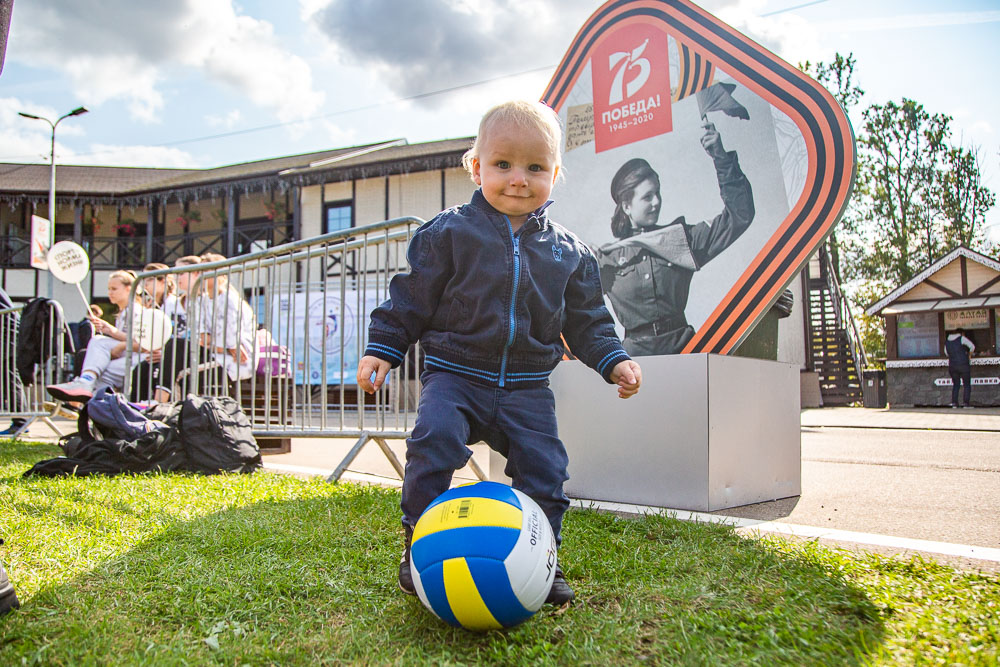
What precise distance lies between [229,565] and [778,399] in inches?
104

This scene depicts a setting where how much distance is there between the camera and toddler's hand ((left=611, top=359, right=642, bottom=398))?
2.24 m

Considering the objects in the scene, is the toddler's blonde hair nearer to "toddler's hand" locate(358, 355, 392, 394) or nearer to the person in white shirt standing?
"toddler's hand" locate(358, 355, 392, 394)

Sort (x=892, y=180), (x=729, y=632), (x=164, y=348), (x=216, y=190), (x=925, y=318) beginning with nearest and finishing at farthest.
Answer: (x=729, y=632) < (x=164, y=348) < (x=925, y=318) < (x=216, y=190) < (x=892, y=180)

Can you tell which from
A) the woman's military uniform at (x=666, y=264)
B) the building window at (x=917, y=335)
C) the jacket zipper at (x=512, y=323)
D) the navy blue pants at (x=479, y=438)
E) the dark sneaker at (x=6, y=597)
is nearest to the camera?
the dark sneaker at (x=6, y=597)

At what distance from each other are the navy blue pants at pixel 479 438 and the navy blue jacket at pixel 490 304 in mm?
57

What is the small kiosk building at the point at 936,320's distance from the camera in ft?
58.7

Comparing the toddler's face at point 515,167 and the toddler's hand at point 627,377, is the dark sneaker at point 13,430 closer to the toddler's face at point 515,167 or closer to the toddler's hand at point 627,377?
the toddler's face at point 515,167

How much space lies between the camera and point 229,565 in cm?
223

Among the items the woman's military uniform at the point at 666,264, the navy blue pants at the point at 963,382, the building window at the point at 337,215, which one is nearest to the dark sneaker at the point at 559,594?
the woman's military uniform at the point at 666,264

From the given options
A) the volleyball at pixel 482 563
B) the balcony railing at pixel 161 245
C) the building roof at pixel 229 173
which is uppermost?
the building roof at pixel 229 173

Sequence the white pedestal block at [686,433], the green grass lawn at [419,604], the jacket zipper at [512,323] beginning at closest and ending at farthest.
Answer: the green grass lawn at [419,604] < the jacket zipper at [512,323] < the white pedestal block at [686,433]

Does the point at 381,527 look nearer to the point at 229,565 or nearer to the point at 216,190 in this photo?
the point at 229,565


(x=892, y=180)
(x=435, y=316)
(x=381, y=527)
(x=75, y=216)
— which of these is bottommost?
(x=381, y=527)

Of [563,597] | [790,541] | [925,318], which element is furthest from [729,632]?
[925,318]
